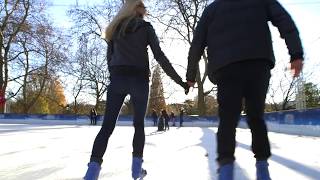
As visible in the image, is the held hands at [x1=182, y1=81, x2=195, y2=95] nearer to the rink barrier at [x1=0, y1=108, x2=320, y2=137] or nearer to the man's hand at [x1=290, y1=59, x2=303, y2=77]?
the man's hand at [x1=290, y1=59, x2=303, y2=77]

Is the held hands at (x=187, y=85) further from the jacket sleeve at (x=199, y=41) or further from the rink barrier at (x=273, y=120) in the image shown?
the rink barrier at (x=273, y=120)

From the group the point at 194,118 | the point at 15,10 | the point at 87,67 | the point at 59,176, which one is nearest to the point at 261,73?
the point at 59,176

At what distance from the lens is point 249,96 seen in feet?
11.3

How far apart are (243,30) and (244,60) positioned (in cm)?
23

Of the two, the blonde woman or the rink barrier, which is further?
the rink barrier

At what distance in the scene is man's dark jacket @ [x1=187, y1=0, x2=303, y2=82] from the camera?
11.2ft

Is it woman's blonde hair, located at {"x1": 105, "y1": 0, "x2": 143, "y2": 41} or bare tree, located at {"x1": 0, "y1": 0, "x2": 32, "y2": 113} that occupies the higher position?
bare tree, located at {"x1": 0, "y1": 0, "x2": 32, "y2": 113}

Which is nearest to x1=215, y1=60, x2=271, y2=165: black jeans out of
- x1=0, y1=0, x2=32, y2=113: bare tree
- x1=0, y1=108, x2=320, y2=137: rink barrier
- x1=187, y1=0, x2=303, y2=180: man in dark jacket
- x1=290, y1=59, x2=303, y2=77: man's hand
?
x1=187, y1=0, x2=303, y2=180: man in dark jacket

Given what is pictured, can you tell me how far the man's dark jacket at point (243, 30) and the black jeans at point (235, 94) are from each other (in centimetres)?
6

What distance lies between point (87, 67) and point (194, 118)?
1699 cm

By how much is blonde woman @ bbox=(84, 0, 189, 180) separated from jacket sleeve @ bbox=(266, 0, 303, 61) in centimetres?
98

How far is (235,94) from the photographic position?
133 inches

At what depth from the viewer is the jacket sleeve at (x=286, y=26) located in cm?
343

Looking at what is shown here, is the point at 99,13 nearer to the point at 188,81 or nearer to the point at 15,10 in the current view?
the point at 15,10
